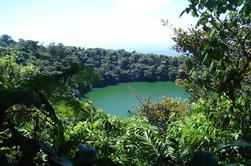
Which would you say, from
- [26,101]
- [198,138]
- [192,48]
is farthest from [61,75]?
[192,48]

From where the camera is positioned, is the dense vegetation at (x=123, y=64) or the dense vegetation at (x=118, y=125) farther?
the dense vegetation at (x=123, y=64)

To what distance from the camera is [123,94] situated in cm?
3356

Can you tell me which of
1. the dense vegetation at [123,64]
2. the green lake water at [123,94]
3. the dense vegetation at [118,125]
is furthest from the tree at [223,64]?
the dense vegetation at [123,64]

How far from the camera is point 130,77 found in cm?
4288

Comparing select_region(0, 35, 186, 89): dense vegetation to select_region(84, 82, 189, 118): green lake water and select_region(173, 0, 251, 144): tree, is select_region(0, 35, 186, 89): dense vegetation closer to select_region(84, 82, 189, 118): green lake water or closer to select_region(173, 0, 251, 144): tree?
select_region(84, 82, 189, 118): green lake water

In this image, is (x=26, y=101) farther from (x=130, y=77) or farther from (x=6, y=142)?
(x=130, y=77)

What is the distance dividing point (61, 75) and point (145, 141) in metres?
0.84

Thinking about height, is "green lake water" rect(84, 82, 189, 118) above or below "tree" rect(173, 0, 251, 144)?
below

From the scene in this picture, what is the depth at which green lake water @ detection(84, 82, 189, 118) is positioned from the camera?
26.2m

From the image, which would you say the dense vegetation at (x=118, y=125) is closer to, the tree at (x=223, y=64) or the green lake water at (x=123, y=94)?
the tree at (x=223, y=64)

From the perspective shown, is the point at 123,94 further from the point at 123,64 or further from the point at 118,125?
the point at 118,125

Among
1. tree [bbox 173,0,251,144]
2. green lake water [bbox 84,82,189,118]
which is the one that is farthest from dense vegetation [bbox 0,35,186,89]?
tree [bbox 173,0,251,144]

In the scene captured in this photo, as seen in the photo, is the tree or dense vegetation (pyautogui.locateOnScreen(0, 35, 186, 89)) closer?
the tree

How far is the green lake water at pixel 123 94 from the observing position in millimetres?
26161
